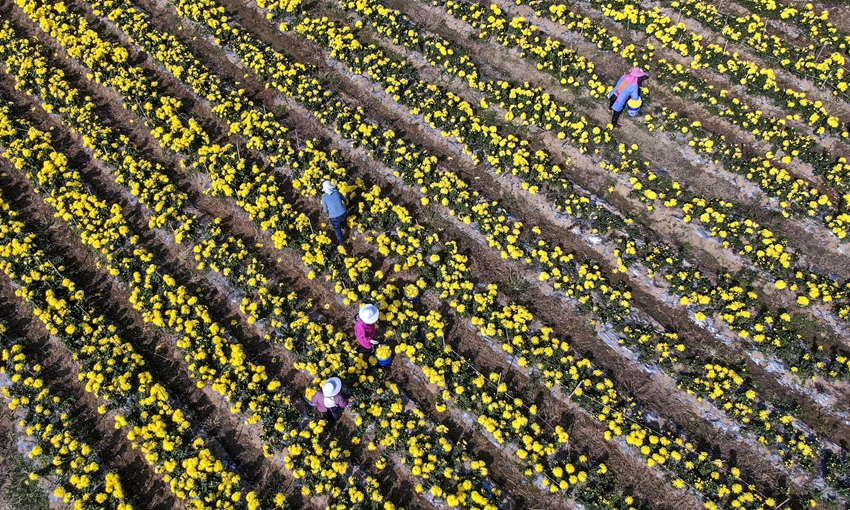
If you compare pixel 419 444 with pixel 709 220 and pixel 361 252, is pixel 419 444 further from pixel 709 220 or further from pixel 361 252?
pixel 709 220

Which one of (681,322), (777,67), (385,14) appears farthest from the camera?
(385,14)

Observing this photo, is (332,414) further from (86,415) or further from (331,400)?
(86,415)

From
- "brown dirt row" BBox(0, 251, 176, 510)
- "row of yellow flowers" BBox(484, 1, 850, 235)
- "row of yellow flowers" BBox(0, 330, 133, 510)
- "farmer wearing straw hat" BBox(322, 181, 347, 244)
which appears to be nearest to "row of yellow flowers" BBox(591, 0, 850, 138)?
"row of yellow flowers" BBox(484, 1, 850, 235)

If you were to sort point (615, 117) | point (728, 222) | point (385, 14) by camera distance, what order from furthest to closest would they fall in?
1. point (385, 14)
2. point (615, 117)
3. point (728, 222)

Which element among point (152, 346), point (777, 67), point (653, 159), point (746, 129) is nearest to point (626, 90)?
point (653, 159)

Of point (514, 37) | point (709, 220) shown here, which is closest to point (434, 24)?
point (514, 37)

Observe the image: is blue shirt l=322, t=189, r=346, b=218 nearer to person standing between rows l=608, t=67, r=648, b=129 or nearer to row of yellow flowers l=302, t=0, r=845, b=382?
row of yellow flowers l=302, t=0, r=845, b=382

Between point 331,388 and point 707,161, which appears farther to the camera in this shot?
point 707,161
